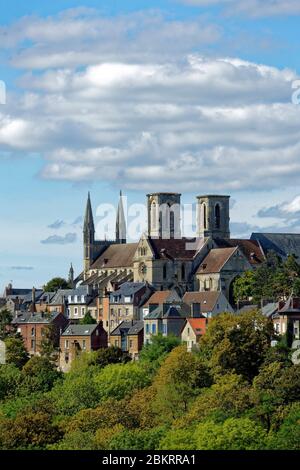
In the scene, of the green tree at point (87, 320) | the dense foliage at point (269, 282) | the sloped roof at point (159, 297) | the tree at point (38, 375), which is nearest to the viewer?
the tree at point (38, 375)

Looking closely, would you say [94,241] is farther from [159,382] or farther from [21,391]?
[159,382]

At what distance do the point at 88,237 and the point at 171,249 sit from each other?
18196mm

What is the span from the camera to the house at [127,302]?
111 meters

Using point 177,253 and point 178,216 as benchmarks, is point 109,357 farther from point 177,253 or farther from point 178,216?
point 178,216

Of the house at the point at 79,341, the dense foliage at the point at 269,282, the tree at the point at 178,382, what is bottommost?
the tree at the point at 178,382

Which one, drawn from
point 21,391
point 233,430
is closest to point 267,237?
point 21,391

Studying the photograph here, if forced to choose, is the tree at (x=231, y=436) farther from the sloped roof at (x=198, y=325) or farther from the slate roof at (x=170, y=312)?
the slate roof at (x=170, y=312)

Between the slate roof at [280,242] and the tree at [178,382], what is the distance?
42.7 meters

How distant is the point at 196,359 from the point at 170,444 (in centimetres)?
2125

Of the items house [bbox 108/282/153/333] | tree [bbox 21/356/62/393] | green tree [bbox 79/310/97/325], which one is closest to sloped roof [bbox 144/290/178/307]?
house [bbox 108/282/153/333]

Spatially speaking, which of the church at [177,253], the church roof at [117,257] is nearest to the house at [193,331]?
the church at [177,253]

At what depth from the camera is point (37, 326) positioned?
11394 centimetres

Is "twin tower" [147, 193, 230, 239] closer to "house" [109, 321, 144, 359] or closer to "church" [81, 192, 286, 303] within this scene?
"church" [81, 192, 286, 303]

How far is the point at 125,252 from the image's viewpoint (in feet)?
430
